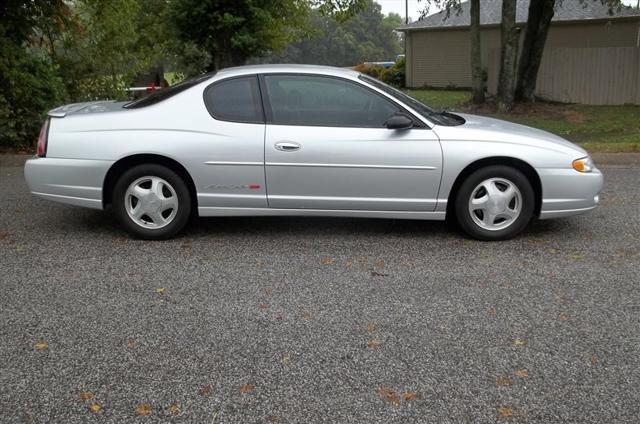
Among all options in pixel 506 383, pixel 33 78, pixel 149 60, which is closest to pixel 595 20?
pixel 149 60

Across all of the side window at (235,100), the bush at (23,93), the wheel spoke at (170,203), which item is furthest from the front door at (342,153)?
the bush at (23,93)

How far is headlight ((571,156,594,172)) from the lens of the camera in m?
5.72

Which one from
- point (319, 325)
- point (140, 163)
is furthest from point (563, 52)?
point (319, 325)

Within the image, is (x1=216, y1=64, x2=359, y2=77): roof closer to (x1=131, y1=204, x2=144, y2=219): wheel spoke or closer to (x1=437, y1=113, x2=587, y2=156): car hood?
(x1=437, y1=113, x2=587, y2=156): car hood

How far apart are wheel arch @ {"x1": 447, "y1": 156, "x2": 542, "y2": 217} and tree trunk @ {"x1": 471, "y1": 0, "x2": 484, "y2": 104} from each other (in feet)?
38.8

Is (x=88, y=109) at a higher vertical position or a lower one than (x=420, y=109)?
higher

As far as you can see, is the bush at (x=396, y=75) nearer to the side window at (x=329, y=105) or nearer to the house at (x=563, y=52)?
the house at (x=563, y=52)

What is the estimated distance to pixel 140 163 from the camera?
5758 mm

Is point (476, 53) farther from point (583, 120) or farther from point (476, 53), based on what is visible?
point (583, 120)

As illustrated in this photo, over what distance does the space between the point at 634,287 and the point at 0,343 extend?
13.6 ft

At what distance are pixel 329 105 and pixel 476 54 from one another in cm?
1214

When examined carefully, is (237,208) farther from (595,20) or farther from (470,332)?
(595,20)

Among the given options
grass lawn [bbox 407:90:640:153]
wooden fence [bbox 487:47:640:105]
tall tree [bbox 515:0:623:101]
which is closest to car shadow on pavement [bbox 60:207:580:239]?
grass lawn [bbox 407:90:640:153]

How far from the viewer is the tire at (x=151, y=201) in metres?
5.71
